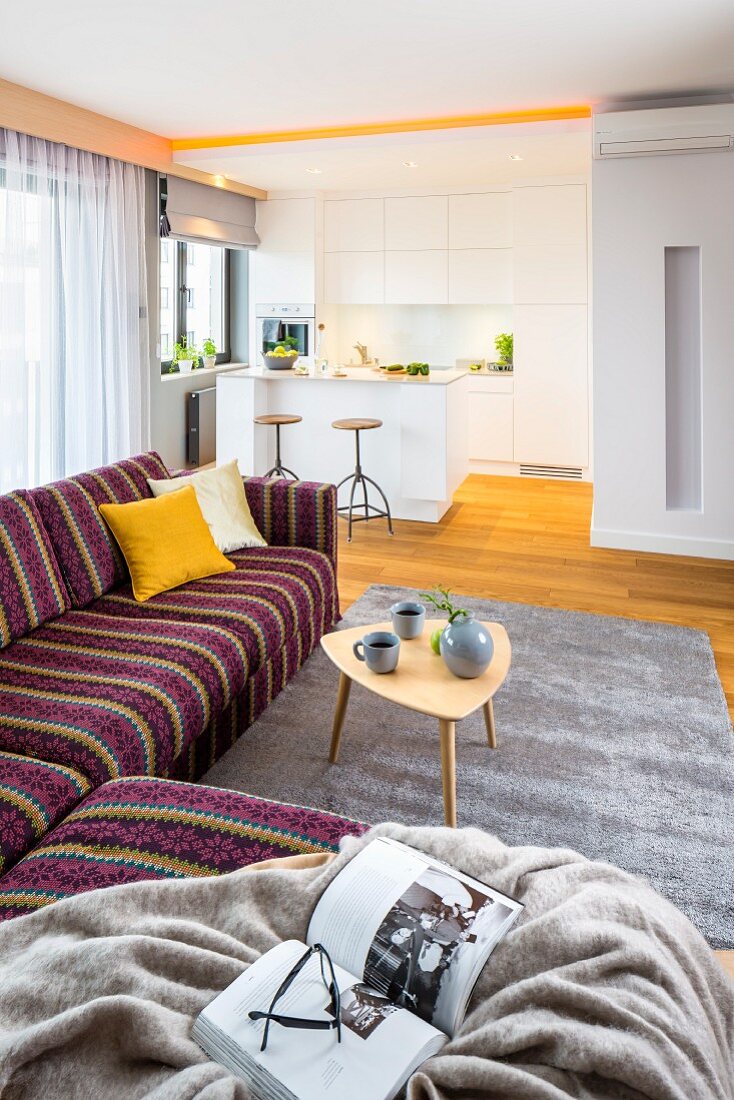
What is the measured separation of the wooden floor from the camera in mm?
4137

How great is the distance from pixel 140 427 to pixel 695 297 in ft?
12.3

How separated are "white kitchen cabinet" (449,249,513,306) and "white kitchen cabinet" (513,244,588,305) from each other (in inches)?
6.9

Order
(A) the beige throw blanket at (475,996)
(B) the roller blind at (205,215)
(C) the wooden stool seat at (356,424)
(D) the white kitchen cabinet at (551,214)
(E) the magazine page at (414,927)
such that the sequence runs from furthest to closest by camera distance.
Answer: (D) the white kitchen cabinet at (551,214)
(B) the roller blind at (205,215)
(C) the wooden stool seat at (356,424)
(E) the magazine page at (414,927)
(A) the beige throw blanket at (475,996)

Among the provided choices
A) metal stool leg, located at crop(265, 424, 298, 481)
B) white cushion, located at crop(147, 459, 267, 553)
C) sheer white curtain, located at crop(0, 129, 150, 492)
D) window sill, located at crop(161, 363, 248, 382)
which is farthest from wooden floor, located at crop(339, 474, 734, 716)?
window sill, located at crop(161, 363, 248, 382)

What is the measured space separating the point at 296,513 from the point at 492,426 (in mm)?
3883

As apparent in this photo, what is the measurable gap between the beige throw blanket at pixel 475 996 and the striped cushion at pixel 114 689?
73 centimetres

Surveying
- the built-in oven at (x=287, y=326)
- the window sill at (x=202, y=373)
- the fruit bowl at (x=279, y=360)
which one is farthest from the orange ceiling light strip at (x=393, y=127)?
the built-in oven at (x=287, y=326)

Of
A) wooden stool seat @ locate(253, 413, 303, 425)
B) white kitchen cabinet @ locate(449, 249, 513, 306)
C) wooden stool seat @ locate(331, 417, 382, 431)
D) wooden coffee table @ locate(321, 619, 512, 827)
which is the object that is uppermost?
white kitchen cabinet @ locate(449, 249, 513, 306)

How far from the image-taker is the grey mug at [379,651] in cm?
238

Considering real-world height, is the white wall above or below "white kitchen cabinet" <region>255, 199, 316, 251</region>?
below

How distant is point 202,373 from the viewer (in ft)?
23.0

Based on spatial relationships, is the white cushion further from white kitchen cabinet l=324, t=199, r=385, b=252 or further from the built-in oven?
white kitchen cabinet l=324, t=199, r=385, b=252

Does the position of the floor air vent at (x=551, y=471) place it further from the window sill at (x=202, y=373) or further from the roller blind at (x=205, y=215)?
the roller blind at (x=205, y=215)

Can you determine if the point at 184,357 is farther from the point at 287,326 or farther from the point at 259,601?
the point at 259,601
